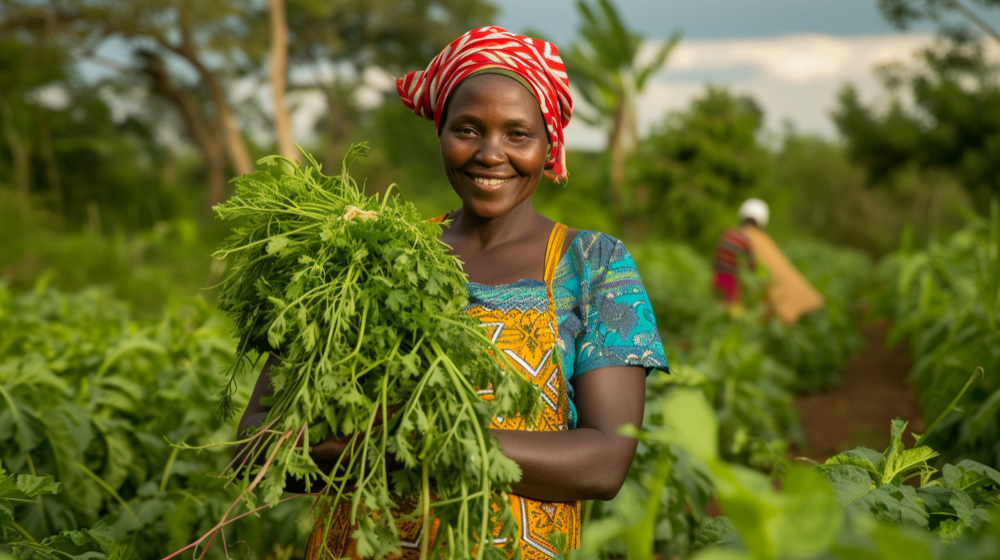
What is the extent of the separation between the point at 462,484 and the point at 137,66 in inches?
852

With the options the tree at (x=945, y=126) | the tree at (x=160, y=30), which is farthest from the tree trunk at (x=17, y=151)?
the tree at (x=945, y=126)

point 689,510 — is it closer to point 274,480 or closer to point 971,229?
point 274,480

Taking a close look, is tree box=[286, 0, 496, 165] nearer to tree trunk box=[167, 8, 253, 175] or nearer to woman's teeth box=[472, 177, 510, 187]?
tree trunk box=[167, 8, 253, 175]

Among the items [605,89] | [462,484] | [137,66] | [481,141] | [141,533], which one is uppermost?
[137,66]

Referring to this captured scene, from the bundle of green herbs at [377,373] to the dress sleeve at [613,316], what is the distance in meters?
0.27

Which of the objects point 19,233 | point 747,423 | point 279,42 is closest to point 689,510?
point 747,423

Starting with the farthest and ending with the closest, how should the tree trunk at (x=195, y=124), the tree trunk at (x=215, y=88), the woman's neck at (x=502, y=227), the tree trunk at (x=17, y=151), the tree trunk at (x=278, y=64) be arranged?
the tree trunk at (x=195, y=124), the tree trunk at (x=215, y=88), the tree trunk at (x=278, y=64), the tree trunk at (x=17, y=151), the woman's neck at (x=502, y=227)

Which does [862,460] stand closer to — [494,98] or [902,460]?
[902,460]

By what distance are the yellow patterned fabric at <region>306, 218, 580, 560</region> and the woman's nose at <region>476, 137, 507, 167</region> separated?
0.25m

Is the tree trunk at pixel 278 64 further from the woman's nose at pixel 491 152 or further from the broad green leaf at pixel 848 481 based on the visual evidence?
the broad green leaf at pixel 848 481

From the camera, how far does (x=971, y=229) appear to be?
551 cm

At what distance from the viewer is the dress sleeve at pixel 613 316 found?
1478 millimetres

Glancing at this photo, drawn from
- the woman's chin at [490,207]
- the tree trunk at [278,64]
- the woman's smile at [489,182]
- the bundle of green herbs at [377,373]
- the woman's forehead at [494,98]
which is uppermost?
the tree trunk at [278,64]

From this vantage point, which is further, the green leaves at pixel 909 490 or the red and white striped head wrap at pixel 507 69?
the red and white striped head wrap at pixel 507 69
